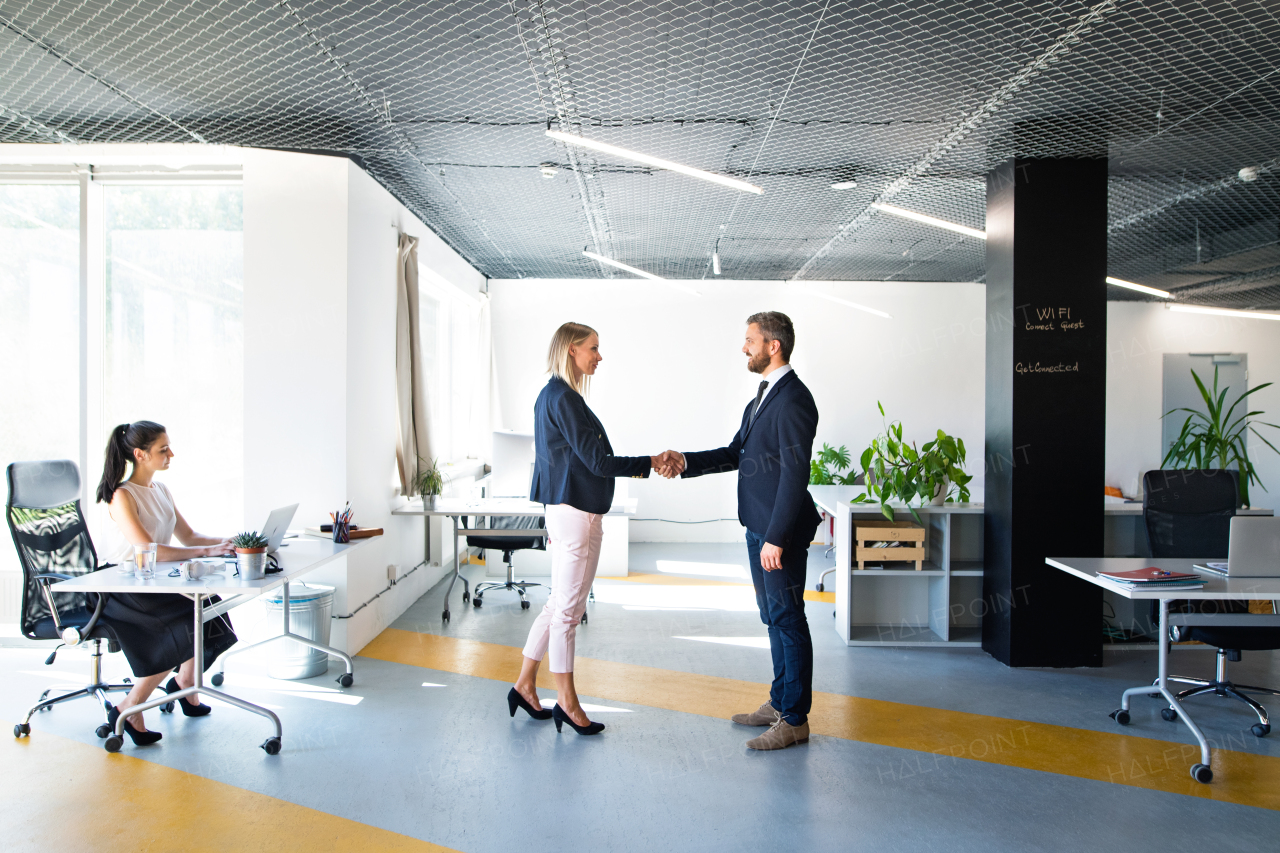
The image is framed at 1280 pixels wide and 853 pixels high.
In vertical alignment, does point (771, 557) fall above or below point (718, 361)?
below

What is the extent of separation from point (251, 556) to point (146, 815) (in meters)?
0.95

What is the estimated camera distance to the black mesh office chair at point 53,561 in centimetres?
337

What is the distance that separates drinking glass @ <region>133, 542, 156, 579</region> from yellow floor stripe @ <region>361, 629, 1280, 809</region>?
5.47ft

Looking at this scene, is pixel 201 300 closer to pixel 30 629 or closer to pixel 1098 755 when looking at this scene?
pixel 30 629

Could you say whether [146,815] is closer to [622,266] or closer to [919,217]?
[919,217]

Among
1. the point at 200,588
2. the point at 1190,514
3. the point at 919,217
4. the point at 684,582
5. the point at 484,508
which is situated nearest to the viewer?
the point at 200,588

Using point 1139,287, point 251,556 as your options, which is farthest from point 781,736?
point 1139,287

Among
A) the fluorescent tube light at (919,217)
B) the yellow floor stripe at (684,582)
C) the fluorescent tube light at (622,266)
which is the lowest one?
the yellow floor stripe at (684,582)

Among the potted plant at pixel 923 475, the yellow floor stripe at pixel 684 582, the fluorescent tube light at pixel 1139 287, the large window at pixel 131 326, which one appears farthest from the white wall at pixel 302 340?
Result: the fluorescent tube light at pixel 1139 287

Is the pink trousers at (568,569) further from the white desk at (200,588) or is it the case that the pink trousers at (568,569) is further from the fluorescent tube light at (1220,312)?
the fluorescent tube light at (1220,312)

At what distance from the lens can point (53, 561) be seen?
138 inches

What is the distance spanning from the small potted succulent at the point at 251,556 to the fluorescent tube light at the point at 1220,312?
10.5m

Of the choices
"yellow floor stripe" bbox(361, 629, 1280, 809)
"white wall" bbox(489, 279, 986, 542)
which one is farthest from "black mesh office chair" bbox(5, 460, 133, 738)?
"white wall" bbox(489, 279, 986, 542)

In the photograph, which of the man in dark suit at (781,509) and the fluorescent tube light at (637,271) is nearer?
the man in dark suit at (781,509)
